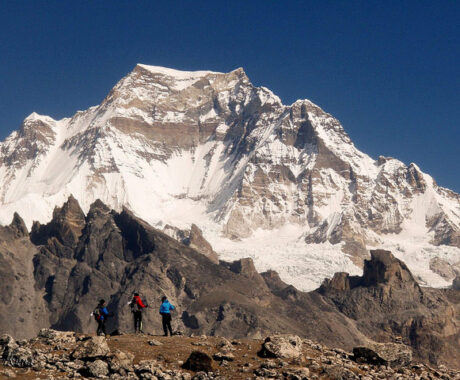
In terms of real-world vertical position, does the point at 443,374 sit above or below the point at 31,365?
above

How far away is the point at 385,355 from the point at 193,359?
1643cm

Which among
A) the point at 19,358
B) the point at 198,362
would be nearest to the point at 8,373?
the point at 19,358

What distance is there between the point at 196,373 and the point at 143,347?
730cm

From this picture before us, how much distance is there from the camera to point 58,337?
2827 inches

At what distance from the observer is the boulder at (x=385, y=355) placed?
70500 millimetres

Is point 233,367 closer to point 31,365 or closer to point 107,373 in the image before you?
point 107,373

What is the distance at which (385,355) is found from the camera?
70875mm

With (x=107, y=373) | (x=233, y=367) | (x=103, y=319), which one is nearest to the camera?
(x=107, y=373)

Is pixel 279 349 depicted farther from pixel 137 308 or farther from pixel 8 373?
pixel 8 373

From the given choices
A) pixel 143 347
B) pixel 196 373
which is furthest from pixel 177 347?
pixel 196 373

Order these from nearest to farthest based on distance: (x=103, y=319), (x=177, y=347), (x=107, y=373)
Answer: (x=107, y=373) → (x=177, y=347) → (x=103, y=319)

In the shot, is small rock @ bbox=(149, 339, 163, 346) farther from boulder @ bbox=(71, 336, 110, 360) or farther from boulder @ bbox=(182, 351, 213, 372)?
boulder @ bbox=(182, 351, 213, 372)

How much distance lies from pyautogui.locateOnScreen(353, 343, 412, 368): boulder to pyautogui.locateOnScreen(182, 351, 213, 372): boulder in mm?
14070

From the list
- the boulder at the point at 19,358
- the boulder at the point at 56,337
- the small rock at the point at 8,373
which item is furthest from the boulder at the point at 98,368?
the boulder at the point at 56,337
